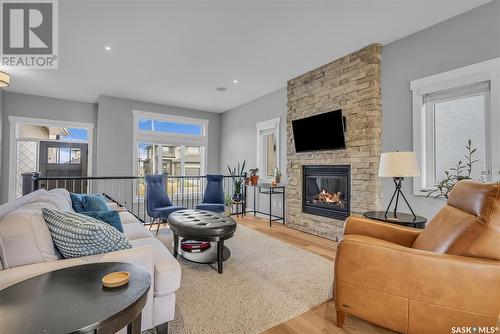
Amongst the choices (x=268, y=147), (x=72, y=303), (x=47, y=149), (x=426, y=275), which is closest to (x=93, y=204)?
(x=72, y=303)

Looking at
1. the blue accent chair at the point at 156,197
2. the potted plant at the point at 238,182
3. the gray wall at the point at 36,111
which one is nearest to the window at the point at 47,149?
the gray wall at the point at 36,111

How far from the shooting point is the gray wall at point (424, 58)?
2562mm

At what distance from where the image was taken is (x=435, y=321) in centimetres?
141

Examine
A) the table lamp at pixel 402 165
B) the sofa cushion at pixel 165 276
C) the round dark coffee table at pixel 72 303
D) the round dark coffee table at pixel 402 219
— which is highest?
the table lamp at pixel 402 165

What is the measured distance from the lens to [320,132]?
4.11 metres

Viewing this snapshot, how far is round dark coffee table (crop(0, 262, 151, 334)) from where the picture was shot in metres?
0.82

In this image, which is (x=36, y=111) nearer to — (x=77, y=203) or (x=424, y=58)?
(x=77, y=203)

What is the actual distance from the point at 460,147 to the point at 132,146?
6.30 meters

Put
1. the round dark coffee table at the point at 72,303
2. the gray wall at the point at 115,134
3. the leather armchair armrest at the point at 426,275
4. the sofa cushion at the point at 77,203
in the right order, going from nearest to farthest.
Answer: the round dark coffee table at the point at 72,303, the leather armchair armrest at the point at 426,275, the sofa cushion at the point at 77,203, the gray wall at the point at 115,134

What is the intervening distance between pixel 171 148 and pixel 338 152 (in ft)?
15.6

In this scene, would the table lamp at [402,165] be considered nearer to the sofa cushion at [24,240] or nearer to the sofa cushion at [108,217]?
the sofa cushion at [108,217]

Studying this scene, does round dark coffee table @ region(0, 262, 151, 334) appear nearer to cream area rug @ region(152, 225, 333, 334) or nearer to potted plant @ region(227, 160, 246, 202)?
cream area rug @ region(152, 225, 333, 334)

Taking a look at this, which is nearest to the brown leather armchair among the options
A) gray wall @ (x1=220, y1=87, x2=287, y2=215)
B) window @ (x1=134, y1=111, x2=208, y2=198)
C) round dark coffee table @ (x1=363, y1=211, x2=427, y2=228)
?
round dark coffee table @ (x1=363, y1=211, x2=427, y2=228)

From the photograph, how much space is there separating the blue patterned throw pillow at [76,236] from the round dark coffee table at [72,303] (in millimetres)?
194
